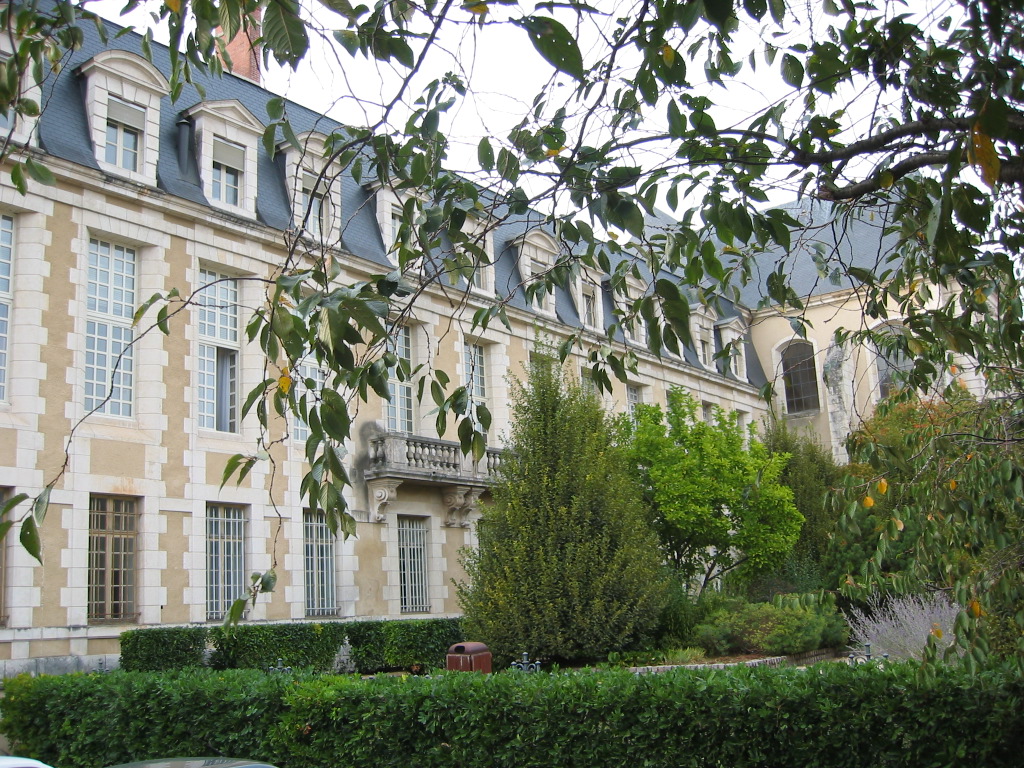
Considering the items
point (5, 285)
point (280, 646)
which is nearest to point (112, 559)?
point (280, 646)

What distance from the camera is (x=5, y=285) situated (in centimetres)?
1562

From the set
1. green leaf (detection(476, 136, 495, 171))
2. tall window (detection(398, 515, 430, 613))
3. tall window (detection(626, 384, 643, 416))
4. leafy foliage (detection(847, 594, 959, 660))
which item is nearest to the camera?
green leaf (detection(476, 136, 495, 171))

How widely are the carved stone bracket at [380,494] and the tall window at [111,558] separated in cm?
521

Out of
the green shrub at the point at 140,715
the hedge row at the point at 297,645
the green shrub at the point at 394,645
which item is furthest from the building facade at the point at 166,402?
the green shrub at the point at 140,715

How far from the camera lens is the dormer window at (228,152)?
1869 centimetres

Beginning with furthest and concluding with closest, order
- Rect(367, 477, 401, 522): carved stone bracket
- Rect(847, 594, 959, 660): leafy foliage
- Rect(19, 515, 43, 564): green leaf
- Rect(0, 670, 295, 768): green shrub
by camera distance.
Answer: Rect(367, 477, 401, 522): carved stone bracket < Rect(847, 594, 959, 660): leafy foliage < Rect(0, 670, 295, 768): green shrub < Rect(19, 515, 43, 564): green leaf

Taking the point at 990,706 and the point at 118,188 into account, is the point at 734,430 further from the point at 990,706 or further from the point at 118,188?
the point at 990,706

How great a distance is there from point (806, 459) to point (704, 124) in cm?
2801

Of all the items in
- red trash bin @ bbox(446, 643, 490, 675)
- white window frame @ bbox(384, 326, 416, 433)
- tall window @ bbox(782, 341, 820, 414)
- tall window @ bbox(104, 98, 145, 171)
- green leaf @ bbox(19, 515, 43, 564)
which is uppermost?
tall window @ bbox(104, 98, 145, 171)

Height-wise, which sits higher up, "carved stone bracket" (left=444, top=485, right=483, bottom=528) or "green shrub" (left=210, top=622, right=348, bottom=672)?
"carved stone bracket" (left=444, top=485, right=483, bottom=528)

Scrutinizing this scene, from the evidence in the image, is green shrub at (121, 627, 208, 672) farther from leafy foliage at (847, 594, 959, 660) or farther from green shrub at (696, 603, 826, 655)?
leafy foliage at (847, 594, 959, 660)

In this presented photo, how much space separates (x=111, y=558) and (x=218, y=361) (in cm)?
435

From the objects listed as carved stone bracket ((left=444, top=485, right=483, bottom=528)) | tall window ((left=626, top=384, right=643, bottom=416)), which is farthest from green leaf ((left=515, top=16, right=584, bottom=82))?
tall window ((left=626, top=384, right=643, bottom=416))

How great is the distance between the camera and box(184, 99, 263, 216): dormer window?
18.7m
